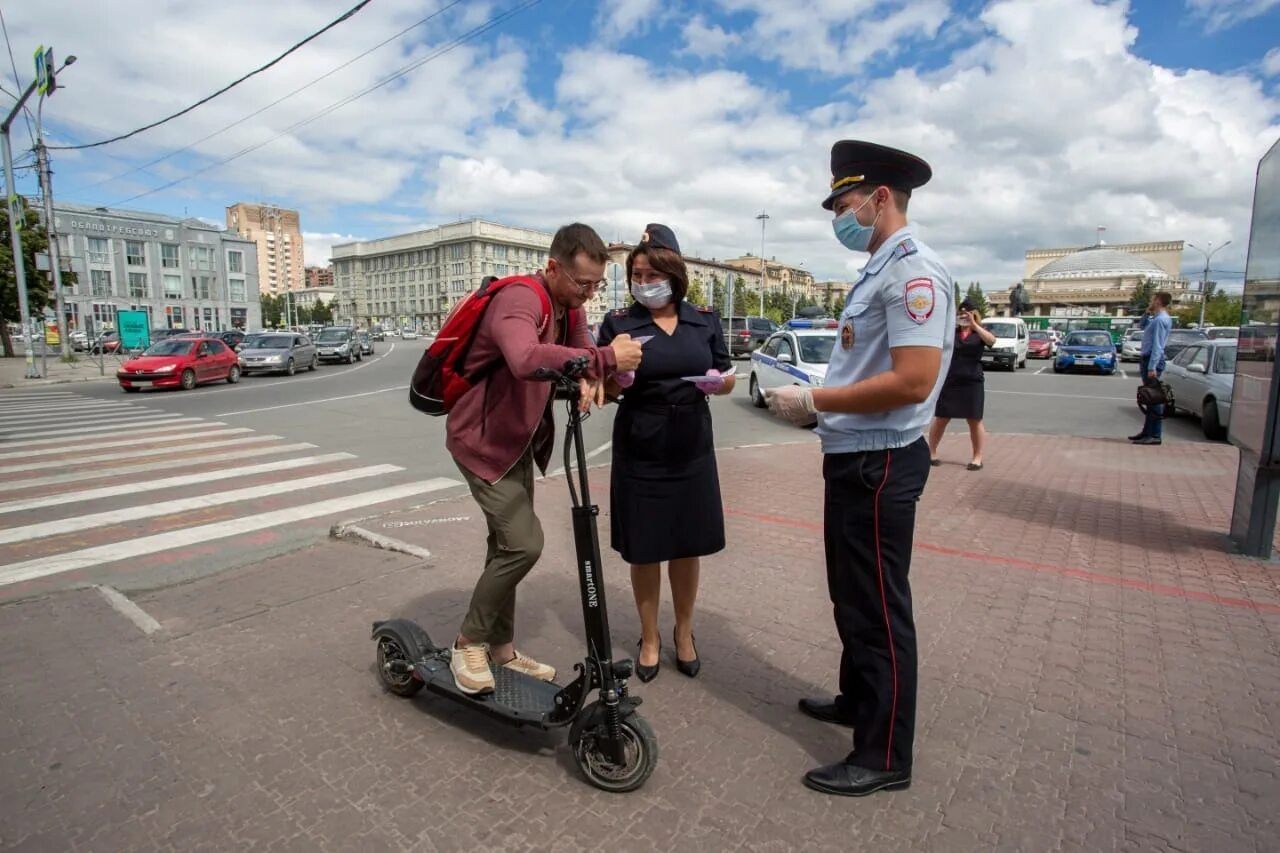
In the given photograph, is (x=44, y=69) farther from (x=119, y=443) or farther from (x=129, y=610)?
(x=129, y=610)

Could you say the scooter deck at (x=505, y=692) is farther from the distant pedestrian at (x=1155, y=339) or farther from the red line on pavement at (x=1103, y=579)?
the distant pedestrian at (x=1155, y=339)

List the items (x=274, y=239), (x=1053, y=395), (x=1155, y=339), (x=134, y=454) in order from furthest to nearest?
(x=274, y=239) < (x=1053, y=395) < (x=1155, y=339) < (x=134, y=454)

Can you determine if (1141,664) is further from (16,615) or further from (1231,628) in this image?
(16,615)

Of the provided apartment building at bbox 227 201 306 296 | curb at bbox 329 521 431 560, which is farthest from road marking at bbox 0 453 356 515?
apartment building at bbox 227 201 306 296

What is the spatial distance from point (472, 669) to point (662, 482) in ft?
3.53

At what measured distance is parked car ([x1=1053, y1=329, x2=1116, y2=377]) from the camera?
24.5 metres

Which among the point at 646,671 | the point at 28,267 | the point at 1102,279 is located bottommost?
the point at 646,671

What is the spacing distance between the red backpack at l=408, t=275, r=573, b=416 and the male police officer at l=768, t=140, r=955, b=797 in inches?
41.0

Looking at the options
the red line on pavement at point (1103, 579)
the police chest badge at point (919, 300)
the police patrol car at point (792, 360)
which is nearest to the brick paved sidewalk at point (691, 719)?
the red line on pavement at point (1103, 579)

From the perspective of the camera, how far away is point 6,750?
2.65 m

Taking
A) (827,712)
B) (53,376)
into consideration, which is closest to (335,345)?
(53,376)

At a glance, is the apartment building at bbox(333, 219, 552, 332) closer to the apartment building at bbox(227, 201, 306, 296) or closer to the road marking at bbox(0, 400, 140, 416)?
the apartment building at bbox(227, 201, 306, 296)

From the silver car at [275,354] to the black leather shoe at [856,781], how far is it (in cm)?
2458

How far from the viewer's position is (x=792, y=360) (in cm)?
1326
